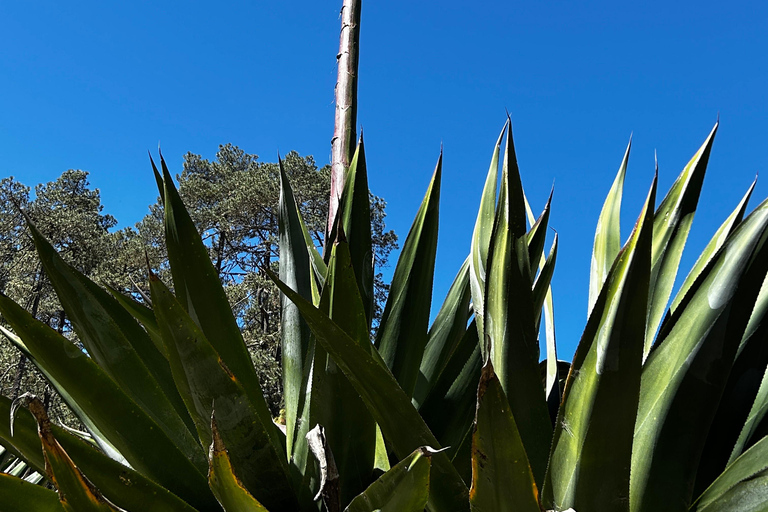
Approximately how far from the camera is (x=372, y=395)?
0.77 m

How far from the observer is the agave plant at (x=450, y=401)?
697mm

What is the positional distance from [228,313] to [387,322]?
34cm

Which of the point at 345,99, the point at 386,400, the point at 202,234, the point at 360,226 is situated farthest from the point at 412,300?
the point at 202,234

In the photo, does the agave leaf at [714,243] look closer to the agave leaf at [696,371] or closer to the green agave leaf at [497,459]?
the agave leaf at [696,371]

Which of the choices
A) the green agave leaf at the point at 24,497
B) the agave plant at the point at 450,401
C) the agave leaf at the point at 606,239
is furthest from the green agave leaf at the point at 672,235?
the green agave leaf at the point at 24,497

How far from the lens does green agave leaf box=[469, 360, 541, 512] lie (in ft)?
2.07

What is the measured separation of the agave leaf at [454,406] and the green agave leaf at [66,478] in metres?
0.57

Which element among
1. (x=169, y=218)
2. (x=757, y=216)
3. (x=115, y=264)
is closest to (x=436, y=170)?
(x=169, y=218)

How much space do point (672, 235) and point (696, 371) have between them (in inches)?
18.5

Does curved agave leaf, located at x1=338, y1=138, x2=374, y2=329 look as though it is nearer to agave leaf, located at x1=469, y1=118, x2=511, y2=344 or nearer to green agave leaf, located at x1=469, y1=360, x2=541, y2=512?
agave leaf, located at x1=469, y1=118, x2=511, y2=344

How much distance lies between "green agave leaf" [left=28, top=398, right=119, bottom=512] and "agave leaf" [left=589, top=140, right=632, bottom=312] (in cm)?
89

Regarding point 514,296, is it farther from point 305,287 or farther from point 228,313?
point 305,287

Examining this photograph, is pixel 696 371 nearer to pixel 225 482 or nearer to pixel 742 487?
pixel 742 487

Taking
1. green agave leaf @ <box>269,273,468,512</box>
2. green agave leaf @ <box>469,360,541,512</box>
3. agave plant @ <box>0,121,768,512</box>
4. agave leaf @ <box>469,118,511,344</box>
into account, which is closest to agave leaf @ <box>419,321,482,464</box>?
agave plant @ <box>0,121,768,512</box>
